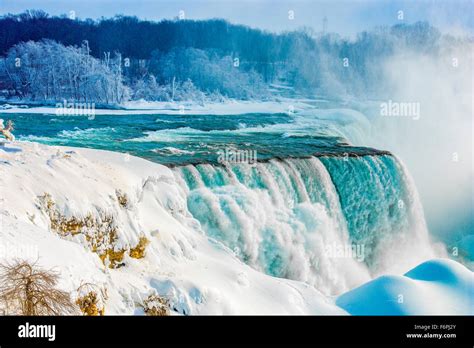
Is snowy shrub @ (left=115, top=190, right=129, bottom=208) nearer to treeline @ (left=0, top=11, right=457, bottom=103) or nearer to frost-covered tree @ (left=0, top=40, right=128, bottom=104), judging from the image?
treeline @ (left=0, top=11, right=457, bottom=103)

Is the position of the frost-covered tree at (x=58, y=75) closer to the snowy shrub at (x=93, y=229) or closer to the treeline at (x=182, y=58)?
the treeline at (x=182, y=58)

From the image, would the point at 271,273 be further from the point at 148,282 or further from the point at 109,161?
the point at 148,282

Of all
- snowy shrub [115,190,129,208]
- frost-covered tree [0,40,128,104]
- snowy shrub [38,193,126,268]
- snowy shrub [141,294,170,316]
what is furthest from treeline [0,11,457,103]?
snowy shrub [141,294,170,316]

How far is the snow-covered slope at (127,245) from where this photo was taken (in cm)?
680

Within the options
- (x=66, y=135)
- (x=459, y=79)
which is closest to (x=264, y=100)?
(x=459, y=79)

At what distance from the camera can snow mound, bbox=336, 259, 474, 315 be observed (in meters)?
9.00

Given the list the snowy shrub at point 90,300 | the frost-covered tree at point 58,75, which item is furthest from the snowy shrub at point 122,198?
the frost-covered tree at point 58,75

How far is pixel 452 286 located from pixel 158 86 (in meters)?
35.4

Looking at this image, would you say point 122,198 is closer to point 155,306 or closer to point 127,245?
point 127,245

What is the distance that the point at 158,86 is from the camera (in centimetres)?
4300

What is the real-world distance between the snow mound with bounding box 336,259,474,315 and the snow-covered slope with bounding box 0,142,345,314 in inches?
19.8

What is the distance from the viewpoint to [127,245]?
332 inches

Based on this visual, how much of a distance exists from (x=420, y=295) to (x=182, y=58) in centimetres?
4048
